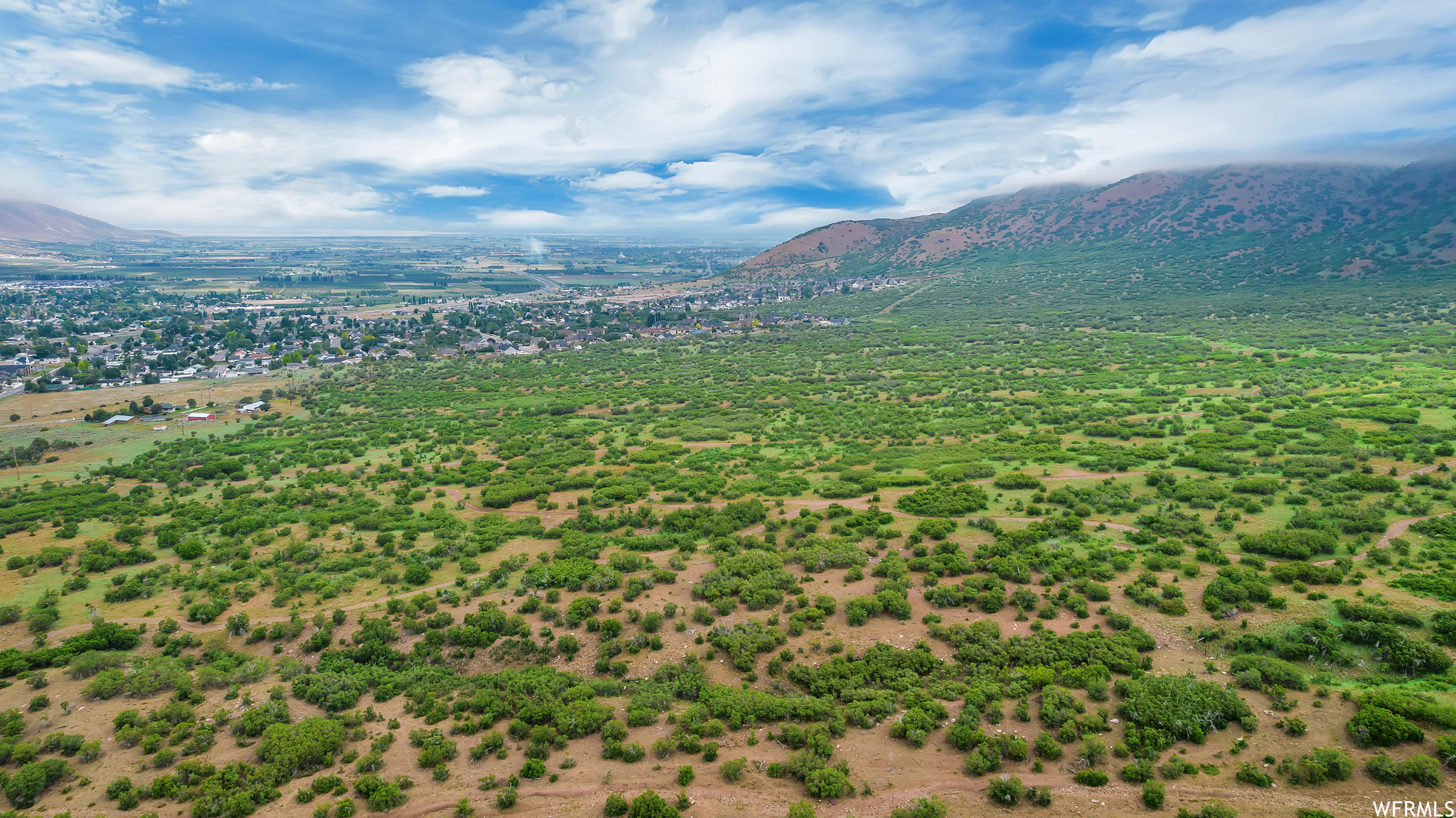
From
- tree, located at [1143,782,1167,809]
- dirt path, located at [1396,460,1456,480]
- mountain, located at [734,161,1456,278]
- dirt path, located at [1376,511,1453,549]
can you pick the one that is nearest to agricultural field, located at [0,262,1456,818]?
tree, located at [1143,782,1167,809]

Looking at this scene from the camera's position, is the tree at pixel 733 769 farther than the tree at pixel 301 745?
No

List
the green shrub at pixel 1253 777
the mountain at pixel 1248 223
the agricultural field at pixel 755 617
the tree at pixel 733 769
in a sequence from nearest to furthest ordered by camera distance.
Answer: the green shrub at pixel 1253 777
the agricultural field at pixel 755 617
the tree at pixel 733 769
the mountain at pixel 1248 223

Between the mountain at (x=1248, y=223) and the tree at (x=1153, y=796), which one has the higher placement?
the mountain at (x=1248, y=223)

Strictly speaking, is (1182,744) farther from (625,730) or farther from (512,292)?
(512,292)

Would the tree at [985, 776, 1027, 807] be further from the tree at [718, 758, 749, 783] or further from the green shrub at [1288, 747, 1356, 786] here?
the green shrub at [1288, 747, 1356, 786]

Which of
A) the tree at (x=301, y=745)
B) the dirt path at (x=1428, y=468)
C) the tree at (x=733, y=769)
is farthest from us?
the dirt path at (x=1428, y=468)

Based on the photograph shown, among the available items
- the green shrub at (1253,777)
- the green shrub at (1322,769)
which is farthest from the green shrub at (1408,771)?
the green shrub at (1253,777)

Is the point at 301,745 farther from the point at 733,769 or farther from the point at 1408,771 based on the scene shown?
the point at 1408,771

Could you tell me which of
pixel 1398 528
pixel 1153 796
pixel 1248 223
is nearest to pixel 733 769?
pixel 1153 796

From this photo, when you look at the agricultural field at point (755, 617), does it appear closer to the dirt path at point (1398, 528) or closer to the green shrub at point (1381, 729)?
the green shrub at point (1381, 729)
